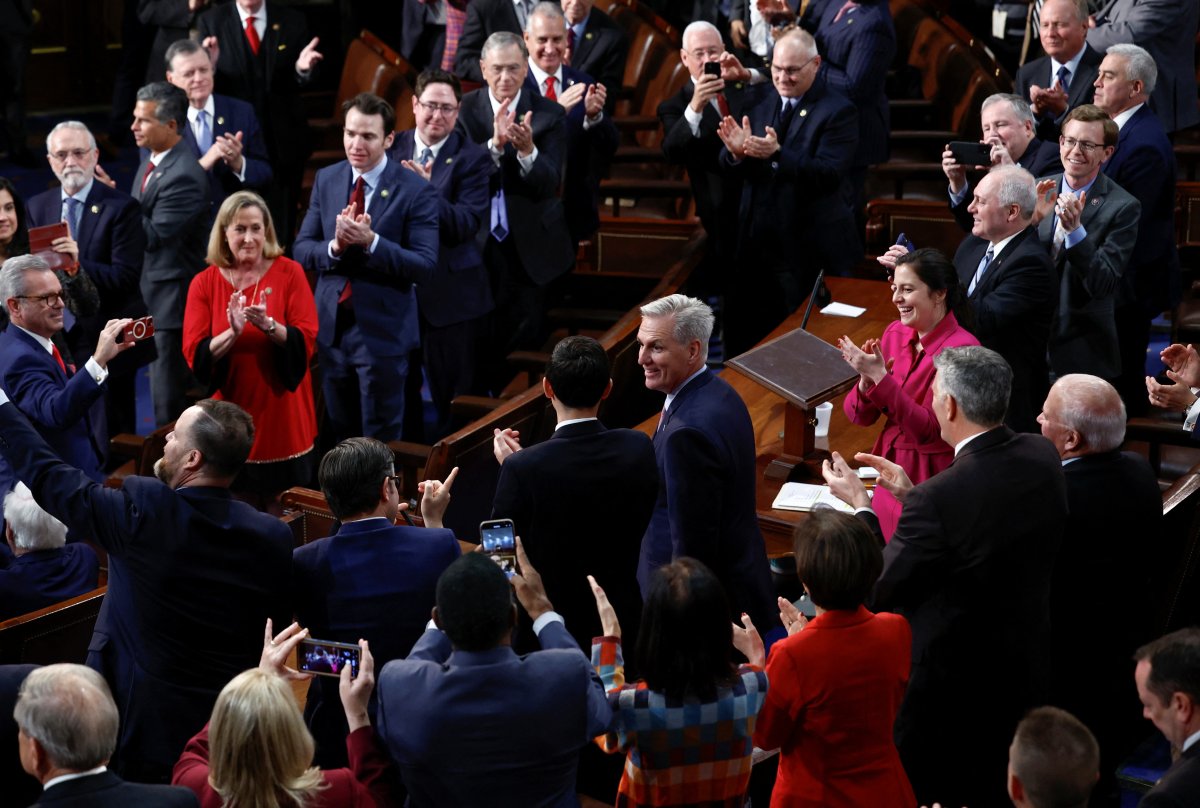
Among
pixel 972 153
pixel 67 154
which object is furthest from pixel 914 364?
pixel 67 154

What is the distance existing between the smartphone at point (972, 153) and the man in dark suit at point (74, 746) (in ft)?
12.5

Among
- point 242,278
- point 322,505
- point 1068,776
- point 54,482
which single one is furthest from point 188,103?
point 1068,776

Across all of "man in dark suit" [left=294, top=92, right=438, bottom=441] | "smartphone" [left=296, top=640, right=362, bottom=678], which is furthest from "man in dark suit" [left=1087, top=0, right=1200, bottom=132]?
"smartphone" [left=296, top=640, right=362, bottom=678]

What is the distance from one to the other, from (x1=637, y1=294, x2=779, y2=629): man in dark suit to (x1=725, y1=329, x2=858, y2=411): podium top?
87 cm

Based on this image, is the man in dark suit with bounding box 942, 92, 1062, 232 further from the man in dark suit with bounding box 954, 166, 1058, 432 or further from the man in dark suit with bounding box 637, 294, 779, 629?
the man in dark suit with bounding box 637, 294, 779, 629

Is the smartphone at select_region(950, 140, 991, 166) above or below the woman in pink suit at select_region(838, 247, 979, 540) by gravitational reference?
above

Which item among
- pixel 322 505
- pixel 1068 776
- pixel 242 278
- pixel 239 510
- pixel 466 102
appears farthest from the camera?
pixel 466 102

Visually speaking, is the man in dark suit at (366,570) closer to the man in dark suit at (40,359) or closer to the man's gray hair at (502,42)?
the man in dark suit at (40,359)

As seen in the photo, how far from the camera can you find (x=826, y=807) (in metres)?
2.88

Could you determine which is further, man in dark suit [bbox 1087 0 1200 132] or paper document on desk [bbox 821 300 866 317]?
man in dark suit [bbox 1087 0 1200 132]

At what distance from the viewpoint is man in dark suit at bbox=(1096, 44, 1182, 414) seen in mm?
5418

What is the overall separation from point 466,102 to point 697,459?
9.91 ft

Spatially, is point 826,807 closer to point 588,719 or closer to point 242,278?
point 588,719

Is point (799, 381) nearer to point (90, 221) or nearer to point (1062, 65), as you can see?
point (1062, 65)
